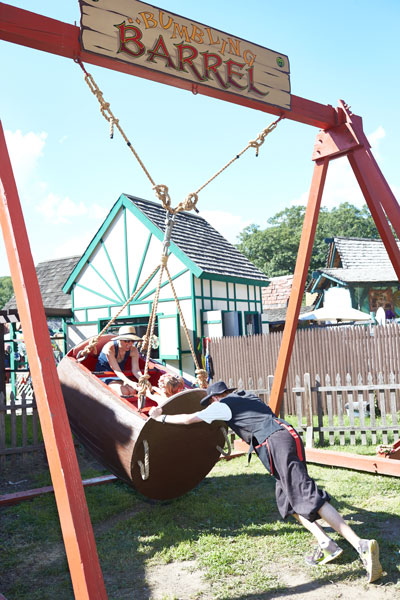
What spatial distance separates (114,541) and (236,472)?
7.62 ft

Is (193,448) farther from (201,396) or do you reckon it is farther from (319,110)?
(319,110)

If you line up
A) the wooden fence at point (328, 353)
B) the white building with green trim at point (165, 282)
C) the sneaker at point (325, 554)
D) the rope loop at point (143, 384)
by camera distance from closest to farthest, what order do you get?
the sneaker at point (325, 554)
the rope loop at point (143, 384)
the wooden fence at point (328, 353)
the white building with green trim at point (165, 282)

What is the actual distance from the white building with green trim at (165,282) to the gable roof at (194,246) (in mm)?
30

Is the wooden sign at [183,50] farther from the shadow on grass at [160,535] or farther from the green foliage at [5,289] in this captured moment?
the green foliage at [5,289]

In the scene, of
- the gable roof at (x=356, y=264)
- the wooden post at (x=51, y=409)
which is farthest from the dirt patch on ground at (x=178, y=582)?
the gable roof at (x=356, y=264)

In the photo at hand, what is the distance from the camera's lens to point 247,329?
16781mm

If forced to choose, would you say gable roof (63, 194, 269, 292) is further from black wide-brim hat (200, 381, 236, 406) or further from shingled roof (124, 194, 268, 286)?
black wide-brim hat (200, 381, 236, 406)

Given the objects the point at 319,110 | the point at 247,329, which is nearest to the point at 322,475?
the point at 319,110

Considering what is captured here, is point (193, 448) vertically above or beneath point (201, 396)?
beneath

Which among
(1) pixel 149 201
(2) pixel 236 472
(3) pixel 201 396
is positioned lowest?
(2) pixel 236 472

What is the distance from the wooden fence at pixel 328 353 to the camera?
395 inches

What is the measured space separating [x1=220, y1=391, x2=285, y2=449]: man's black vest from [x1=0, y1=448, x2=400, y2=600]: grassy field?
0.89 metres

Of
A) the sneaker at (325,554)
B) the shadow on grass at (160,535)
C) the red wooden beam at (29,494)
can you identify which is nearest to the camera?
the shadow on grass at (160,535)

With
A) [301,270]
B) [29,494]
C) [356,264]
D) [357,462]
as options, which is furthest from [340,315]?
[29,494]
